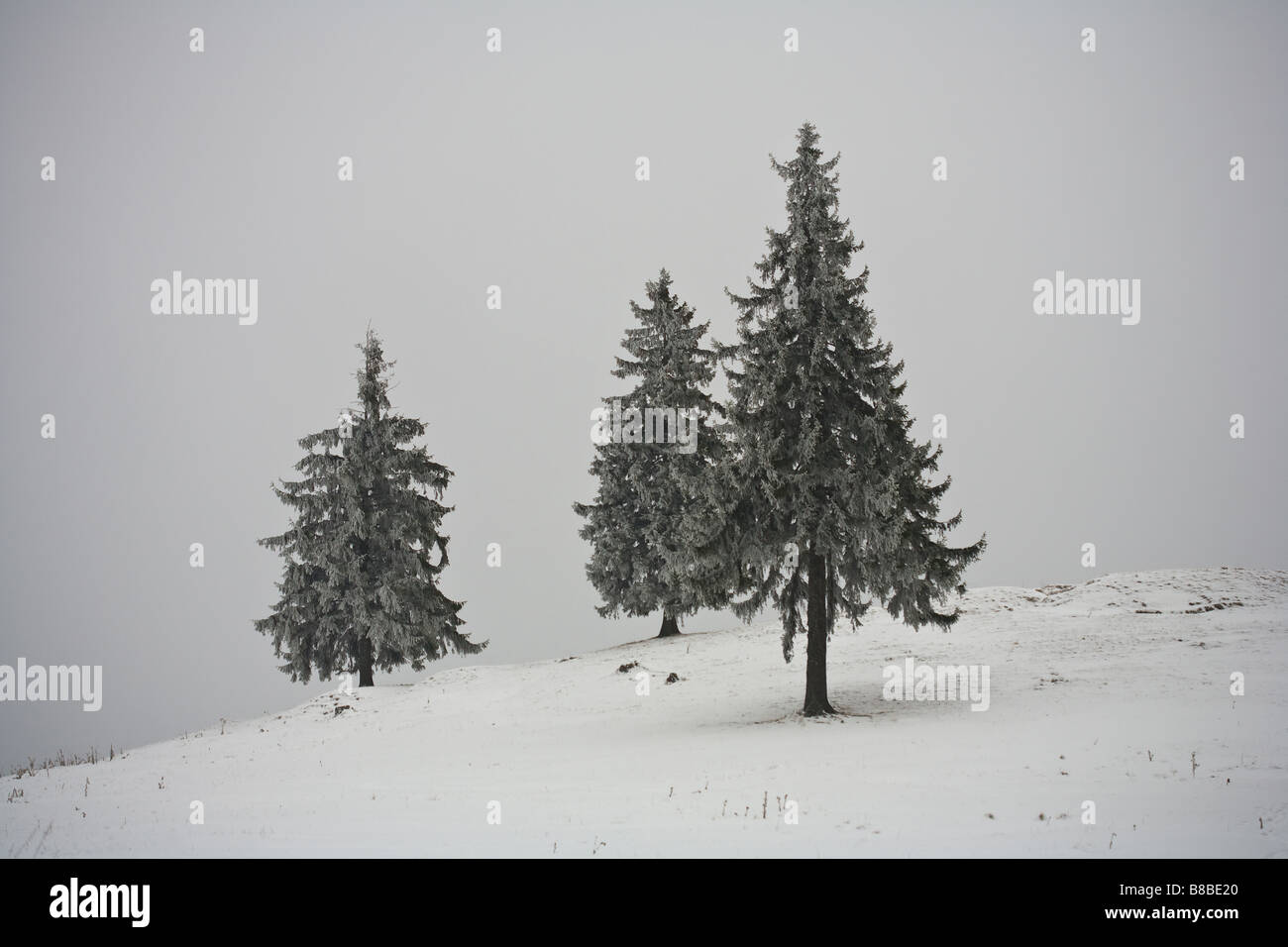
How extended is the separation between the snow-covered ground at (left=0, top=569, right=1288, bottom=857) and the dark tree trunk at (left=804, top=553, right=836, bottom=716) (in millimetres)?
926

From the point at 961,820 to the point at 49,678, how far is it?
24.1 metres

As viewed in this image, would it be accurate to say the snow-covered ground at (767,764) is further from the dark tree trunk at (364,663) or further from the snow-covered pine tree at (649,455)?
the snow-covered pine tree at (649,455)

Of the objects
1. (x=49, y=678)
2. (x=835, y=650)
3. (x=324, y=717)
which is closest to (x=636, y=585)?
(x=835, y=650)

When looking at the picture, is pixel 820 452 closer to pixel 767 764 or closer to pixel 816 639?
pixel 816 639

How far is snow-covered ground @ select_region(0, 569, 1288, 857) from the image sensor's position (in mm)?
9320

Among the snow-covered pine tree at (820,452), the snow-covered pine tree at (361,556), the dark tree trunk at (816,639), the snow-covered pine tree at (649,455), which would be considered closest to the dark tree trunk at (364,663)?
the snow-covered pine tree at (361,556)

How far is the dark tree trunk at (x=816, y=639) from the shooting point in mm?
18734

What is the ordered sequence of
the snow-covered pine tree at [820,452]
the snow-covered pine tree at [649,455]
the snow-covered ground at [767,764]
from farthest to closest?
the snow-covered pine tree at [649,455], the snow-covered pine tree at [820,452], the snow-covered ground at [767,764]

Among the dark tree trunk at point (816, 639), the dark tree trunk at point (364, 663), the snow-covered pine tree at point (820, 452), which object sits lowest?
the dark tree trunk at point (364, 663)

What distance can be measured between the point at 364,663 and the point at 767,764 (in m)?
19.5

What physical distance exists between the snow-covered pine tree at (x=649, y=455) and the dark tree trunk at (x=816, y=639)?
11335 millimetres

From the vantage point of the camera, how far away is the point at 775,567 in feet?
62.4

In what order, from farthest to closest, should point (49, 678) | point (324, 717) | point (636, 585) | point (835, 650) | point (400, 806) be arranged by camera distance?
point (636, 585), point (835, 650), point (324, 717), point (49, 678), point (400, 806)
